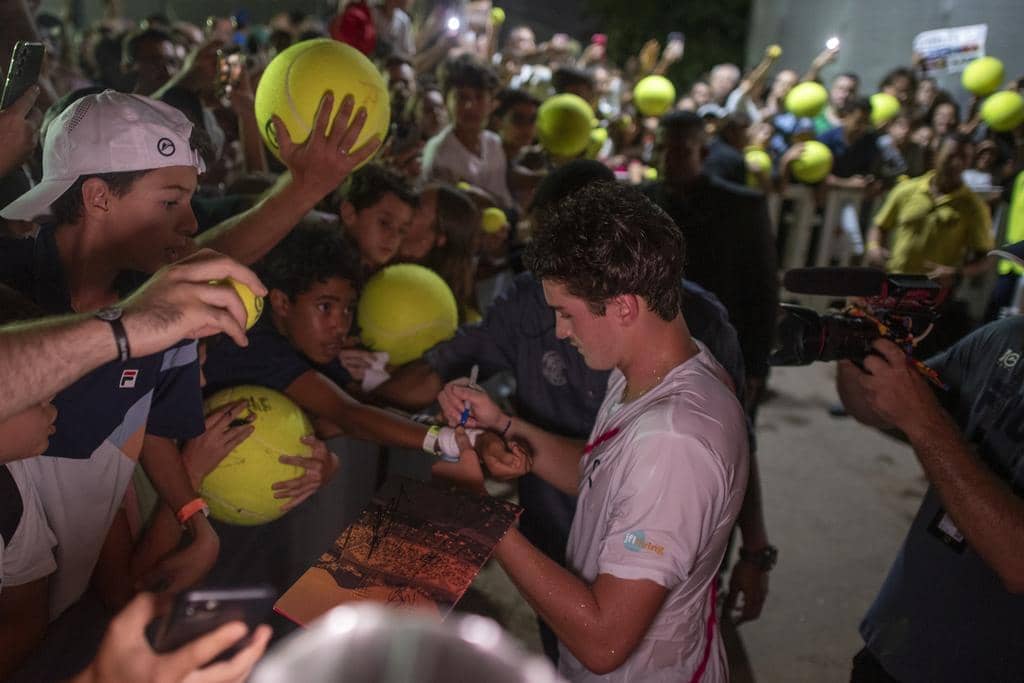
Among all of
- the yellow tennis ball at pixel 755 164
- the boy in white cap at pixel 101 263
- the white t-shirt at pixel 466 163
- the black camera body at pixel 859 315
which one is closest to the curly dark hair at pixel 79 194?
the boy in white cap at pixel 101 263

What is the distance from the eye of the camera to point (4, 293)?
51.2 inches

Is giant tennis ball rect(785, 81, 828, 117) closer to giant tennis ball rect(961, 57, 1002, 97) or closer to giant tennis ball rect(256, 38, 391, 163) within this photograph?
giant tennis ball rect(961, 57, 1002, 97)

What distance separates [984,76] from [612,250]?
9023 millimetres

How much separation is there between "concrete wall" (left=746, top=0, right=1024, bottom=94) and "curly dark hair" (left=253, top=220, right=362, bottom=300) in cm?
916

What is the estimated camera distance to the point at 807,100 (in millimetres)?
7742

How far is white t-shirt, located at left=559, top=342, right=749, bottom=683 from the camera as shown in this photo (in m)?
1.34

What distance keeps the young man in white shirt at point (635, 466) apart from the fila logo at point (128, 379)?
86cm

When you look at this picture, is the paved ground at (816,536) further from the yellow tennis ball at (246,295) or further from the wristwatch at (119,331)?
the wristwatch at (119,331)

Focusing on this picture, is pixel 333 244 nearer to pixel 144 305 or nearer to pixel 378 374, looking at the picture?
pixel 378 374

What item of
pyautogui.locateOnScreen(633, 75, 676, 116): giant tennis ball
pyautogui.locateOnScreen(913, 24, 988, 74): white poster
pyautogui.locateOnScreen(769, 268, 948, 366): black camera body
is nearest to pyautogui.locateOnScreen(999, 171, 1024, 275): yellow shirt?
pyautogui.locateOnScreen(633, 75, 676, 116): giant tennis ball

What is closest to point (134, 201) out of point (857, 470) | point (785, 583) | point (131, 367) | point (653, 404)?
point (131, 367)

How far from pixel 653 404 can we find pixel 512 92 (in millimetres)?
4619

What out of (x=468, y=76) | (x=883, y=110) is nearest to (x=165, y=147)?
(x=468, y=76)

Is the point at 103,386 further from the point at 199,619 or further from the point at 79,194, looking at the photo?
the point at 199,619
